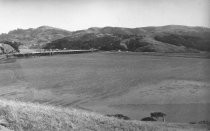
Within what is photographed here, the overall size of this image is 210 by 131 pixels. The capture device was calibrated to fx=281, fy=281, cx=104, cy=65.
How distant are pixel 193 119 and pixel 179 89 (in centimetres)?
1721

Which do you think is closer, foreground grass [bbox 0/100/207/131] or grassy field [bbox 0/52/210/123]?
foreground grass [bbox 0/100/207/131]

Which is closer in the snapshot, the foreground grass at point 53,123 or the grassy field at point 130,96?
the foreground grass at point 53,123

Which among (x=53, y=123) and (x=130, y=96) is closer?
(x=53, y=123)

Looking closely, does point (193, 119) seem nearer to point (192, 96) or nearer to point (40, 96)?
point (192, 96)

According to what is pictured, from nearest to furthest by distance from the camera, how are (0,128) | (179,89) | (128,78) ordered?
(0,128) → (179,89) → (128,78)

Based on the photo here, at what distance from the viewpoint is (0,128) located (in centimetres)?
1582

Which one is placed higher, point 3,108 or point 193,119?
point 3,108

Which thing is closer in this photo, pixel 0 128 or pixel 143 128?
pixel 0 128

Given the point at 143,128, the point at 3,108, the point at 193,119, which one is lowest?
the point at 193,119

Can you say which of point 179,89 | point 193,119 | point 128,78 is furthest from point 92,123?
point 128,78

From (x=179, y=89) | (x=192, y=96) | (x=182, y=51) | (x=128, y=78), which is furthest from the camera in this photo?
(x=182, y=51)

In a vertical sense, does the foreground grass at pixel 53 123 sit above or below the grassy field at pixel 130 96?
above

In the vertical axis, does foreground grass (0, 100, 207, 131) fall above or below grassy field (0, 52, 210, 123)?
above

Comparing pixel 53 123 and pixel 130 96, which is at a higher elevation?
pixel 53 123
